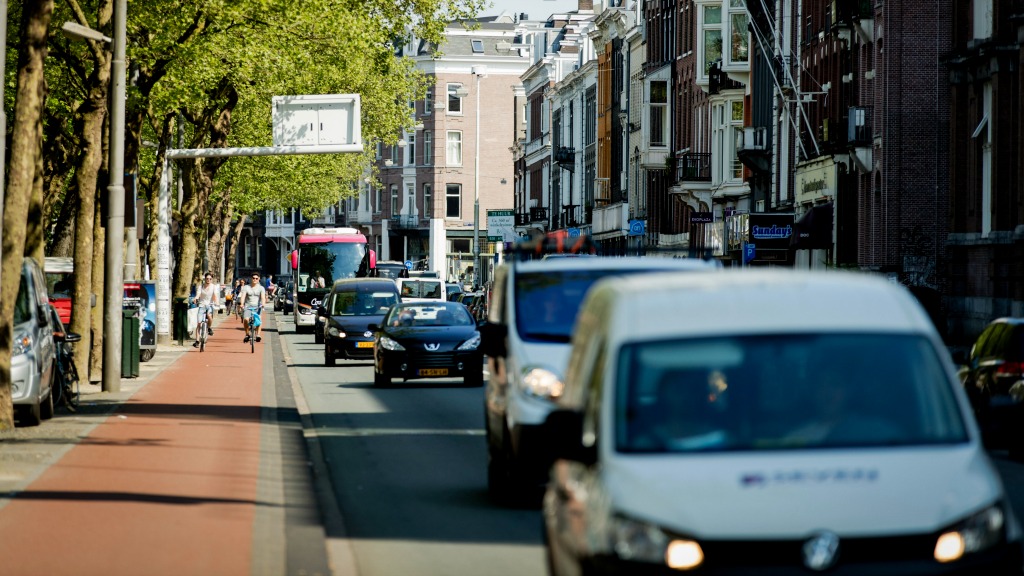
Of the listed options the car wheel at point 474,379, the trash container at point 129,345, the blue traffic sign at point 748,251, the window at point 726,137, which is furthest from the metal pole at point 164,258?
the window at point 726,137

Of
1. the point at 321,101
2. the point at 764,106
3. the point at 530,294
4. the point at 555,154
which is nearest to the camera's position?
the point at 530,294

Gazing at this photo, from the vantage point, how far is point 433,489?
14.9 m

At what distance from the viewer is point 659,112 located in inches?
3132

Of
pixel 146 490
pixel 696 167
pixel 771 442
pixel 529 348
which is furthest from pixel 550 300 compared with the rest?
pixel 696 167

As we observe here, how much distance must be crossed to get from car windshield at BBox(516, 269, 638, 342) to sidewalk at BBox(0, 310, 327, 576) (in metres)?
2.21

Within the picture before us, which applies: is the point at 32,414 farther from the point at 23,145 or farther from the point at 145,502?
the point at 145,502

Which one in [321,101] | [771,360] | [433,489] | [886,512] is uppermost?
[321,101]

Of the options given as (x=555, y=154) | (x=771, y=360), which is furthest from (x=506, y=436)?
(x=555, y=154)

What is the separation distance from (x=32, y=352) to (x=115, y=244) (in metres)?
6.60

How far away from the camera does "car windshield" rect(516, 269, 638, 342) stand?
45.8 feet

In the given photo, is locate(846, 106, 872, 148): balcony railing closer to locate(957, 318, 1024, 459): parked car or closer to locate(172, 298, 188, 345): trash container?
locate(172, 298, 188, 345): trash container

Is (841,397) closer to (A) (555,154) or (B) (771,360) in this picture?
(B) (771,360)

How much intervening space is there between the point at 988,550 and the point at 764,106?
5751 cm

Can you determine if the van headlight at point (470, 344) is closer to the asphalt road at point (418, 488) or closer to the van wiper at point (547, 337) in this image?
the asphalt road at point (418, 488)
